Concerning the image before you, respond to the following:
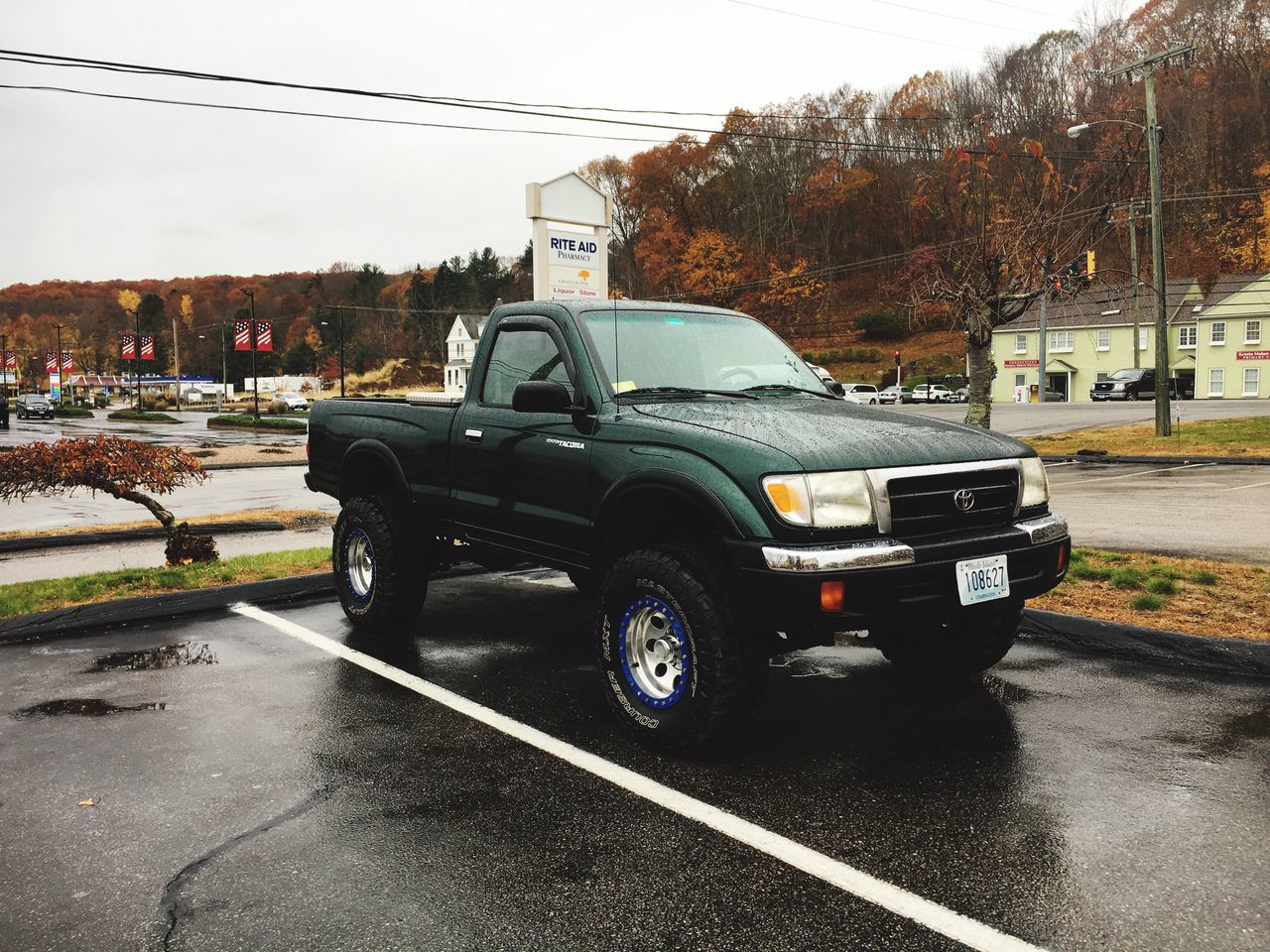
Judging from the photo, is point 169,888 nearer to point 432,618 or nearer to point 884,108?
point 432,618

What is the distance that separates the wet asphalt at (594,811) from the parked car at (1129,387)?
52982mm

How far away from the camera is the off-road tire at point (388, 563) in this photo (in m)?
6.29

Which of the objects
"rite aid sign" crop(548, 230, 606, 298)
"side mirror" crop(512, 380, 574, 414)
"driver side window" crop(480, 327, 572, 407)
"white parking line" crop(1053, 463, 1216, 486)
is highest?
"rite aid sign" crop(548, 230, 606, 298)

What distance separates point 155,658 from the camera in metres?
6.03

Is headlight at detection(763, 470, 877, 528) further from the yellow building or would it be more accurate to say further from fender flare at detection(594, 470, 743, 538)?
the yellow building

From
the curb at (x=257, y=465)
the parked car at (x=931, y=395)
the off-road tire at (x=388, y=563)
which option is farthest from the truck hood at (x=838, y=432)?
the parked car at (x=931, y=395)

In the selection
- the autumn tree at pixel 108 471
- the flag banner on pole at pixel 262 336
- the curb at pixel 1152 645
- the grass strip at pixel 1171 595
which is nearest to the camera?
the curb at pixel 1152 645

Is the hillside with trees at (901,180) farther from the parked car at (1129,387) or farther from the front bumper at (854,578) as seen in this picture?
the front bumper at (854,578)

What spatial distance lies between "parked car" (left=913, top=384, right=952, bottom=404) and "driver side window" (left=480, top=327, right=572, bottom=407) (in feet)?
191

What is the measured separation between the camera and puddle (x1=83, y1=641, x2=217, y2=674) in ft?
19.1

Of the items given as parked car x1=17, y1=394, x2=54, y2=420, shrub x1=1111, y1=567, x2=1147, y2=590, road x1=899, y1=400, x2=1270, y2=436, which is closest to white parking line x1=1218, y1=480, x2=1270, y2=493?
shrub x1=1111, y1=567, x2=1147, y2=590

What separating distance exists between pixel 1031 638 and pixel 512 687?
3329mm

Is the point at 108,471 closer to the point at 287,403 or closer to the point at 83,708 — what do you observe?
the point at 83,708

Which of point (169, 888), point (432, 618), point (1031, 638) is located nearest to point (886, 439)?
point (1031, 638)
